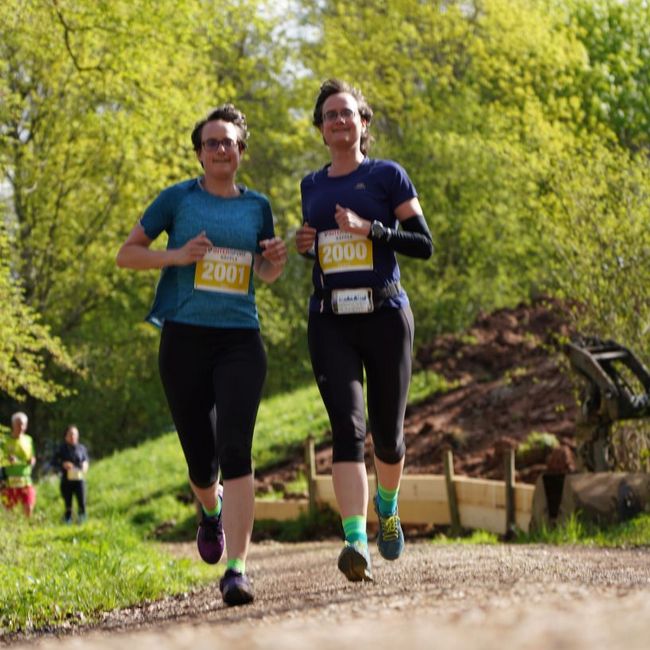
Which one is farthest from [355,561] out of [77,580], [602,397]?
[602,397]

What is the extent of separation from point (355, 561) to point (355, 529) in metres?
0.17

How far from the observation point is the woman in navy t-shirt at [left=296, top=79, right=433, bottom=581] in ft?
23.9

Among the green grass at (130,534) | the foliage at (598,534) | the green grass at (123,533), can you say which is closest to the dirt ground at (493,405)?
the green grass at (130,534)

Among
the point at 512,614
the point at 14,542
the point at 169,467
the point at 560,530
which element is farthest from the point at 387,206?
the point at 169,467

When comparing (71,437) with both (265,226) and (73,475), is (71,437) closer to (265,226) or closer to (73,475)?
(73,475)

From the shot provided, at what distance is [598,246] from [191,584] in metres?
7.01

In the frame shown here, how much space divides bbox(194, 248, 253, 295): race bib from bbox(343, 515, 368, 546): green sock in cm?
124

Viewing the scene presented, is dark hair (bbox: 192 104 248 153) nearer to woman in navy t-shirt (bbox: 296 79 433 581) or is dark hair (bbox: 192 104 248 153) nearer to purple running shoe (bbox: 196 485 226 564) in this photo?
woman in navy t-shirt (bbox: 296 79 433 581)

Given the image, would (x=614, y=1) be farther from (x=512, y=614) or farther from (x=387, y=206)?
(x=512, y=614)

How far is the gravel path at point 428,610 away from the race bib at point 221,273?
1518 millimetres

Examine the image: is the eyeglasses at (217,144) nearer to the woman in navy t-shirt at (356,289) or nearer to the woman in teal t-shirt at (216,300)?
the woman in teal t-shirt at (216,300)

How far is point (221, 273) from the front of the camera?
7414 mm

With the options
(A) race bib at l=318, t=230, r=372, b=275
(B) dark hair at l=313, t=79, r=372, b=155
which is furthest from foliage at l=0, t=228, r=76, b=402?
(A) race bib at l=318, t=230, r=372, b=275

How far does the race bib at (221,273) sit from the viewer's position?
24.3 ft
